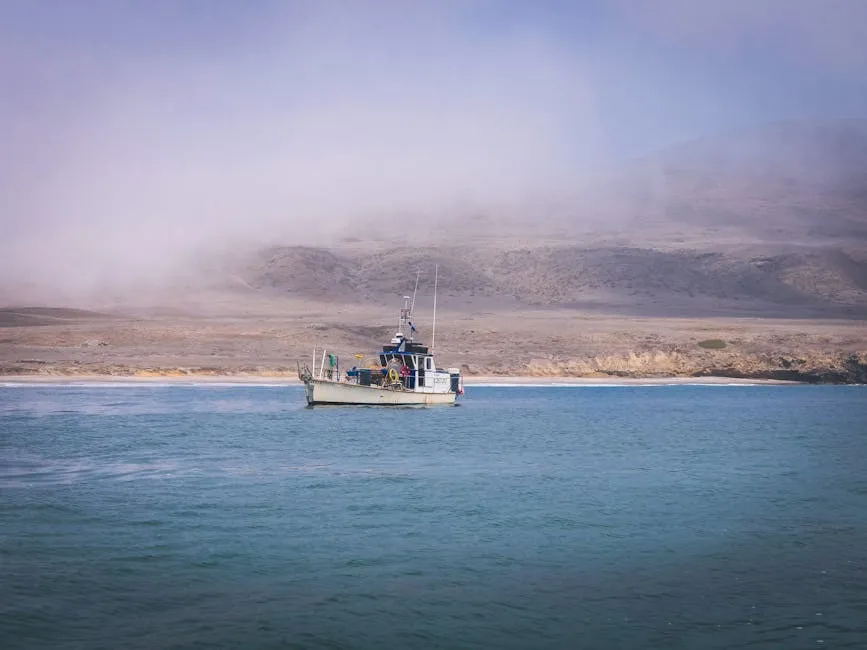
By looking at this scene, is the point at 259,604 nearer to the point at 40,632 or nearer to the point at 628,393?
the point at 40,632

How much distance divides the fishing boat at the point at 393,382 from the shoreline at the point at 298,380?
20.8 meters

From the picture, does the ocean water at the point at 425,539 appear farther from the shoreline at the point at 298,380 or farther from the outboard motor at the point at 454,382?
the shoreline at the point at 298,380

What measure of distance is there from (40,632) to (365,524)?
800 cm

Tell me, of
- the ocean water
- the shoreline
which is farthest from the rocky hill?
the ocean water

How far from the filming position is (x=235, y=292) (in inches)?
5566

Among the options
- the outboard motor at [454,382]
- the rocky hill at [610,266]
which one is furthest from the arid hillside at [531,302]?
the outboard motor at [454,382]

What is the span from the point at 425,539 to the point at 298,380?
5498 centimetres

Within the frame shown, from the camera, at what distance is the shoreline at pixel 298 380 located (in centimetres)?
6838

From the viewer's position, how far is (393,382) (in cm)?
4944

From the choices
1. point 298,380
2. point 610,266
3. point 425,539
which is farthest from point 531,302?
point 425,539

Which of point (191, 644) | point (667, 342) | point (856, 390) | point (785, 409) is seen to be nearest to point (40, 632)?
point (191, 644)

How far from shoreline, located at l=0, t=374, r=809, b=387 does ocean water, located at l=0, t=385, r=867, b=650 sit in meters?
30.2

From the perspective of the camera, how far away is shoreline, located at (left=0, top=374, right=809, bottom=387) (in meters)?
68.4

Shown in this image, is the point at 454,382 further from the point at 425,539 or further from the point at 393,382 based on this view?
the point at 425,539
